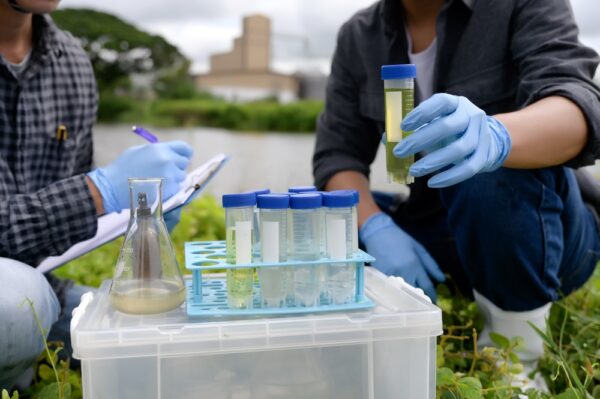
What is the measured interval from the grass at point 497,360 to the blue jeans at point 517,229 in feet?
0.32

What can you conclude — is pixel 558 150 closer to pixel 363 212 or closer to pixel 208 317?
pixel 363 212

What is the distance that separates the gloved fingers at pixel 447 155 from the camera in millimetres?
1068

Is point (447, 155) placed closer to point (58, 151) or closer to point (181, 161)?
point (181, 161)

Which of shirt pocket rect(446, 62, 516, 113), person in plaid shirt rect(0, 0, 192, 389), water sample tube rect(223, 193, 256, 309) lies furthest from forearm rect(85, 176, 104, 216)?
shirt pocket rect(446, 62, 516, 113)

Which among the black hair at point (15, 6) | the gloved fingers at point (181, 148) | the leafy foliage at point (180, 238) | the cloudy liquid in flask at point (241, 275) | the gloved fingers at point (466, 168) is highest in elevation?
the black hair at point (15, 6)

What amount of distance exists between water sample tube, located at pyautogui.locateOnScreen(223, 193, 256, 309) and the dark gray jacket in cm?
71

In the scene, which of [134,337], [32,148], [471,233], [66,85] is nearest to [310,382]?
[134,337]

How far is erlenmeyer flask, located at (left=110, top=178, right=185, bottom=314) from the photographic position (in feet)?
3.20

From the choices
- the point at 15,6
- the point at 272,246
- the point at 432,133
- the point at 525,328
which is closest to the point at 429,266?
the point at 525,328

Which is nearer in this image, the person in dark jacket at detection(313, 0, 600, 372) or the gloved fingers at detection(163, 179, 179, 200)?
the person in dark jacket at detection(313, 0, 600, 372)

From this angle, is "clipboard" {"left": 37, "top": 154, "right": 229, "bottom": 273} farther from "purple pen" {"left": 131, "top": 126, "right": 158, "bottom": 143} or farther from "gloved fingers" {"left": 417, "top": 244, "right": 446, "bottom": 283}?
"gloved fingers" {"left": 417, "top": 244, "right": 446, "bottom": 283}

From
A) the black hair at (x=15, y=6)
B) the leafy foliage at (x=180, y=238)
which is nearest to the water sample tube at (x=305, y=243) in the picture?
the black hair at (x=15, y=6)

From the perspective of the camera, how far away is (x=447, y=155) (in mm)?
1071

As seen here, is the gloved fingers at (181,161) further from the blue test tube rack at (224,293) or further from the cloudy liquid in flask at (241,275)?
the cloudy liquid in flask at (241,275)
